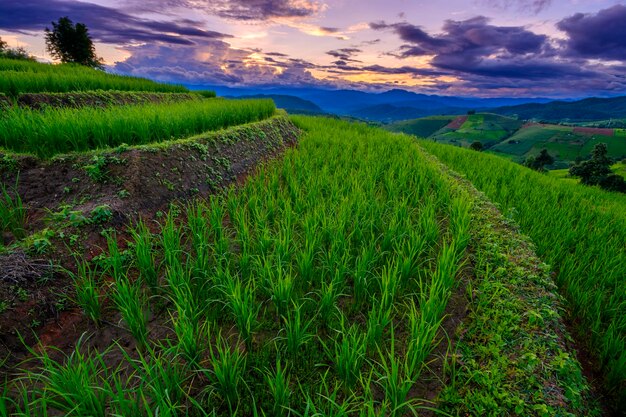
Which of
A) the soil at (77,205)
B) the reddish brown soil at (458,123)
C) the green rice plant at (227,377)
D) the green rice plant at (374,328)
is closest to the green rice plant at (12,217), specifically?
the soil at (77,205)

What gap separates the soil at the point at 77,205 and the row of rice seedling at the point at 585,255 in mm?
4455

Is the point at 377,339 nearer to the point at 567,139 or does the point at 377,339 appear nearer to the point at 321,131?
the point at 321,131

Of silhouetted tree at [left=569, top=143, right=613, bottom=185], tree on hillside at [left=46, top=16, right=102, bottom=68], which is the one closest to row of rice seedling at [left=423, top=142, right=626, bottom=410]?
silhouetted tree at [left=569, top=143, right=613, bottom=185]

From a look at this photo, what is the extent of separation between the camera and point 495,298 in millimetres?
3158

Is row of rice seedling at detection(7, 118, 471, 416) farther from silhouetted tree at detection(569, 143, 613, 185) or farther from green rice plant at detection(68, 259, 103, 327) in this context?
silhouetted tree at detection(569, 143, 613, 185)

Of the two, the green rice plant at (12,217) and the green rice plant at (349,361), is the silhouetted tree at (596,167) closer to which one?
the green rice plant at (349,361)

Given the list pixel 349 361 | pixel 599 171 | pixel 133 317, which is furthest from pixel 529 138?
pixel 133 317

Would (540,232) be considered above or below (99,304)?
above

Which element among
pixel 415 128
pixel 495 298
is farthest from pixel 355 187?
pixel 415 128

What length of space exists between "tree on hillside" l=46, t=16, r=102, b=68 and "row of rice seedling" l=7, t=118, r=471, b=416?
5137cm

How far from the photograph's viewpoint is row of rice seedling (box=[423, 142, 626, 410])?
9.91 ft

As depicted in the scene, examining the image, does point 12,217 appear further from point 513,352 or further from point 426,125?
point 426,125

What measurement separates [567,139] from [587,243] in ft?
425

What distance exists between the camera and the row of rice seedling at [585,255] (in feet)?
9.91
